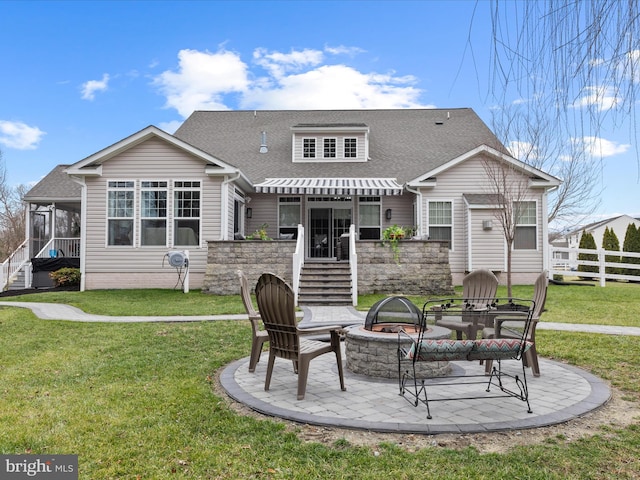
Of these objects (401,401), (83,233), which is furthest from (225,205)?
(401,401)

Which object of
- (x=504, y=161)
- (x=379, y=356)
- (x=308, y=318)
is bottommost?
(x=308, y=318)

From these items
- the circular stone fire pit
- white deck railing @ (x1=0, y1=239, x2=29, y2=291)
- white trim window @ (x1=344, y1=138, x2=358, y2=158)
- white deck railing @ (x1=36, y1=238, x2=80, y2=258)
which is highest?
white trim window @ (x1=344, y1=138, x2=358, y2=158)

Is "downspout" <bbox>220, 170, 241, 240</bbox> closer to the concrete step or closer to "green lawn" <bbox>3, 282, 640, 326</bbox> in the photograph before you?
"green lawn" <bbox>3, 282, 640, 326</bbox>

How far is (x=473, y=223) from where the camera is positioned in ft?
60.6

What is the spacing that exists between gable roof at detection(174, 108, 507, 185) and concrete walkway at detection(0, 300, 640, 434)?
1414 centimetres

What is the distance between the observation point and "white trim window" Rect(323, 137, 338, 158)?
22.3 metres

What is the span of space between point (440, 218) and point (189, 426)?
53.4ft

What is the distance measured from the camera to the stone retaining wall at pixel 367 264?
1622cm

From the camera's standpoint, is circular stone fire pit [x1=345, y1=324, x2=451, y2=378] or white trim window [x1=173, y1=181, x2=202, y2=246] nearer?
circular stone fire pit [x1=345, y1=324, x2=451, y2=378]


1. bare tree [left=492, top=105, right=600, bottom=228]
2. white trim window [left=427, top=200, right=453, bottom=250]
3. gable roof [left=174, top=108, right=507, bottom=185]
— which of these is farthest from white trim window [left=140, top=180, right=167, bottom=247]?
bare tree [left=492, top=105, right=600, bottom=228]

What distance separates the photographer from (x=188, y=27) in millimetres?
5012

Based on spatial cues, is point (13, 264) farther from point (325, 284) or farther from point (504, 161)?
point (504, 161)

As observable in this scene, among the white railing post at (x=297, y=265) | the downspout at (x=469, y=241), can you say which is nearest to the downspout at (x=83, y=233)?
the white railing post at (x=297, y=265)

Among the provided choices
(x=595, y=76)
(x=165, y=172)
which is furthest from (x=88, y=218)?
(x=595, y=76)
